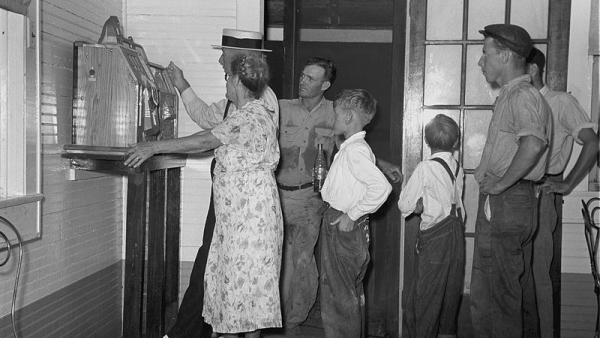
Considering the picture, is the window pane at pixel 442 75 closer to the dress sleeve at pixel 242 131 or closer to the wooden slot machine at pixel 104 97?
the dress sleeve at pixel 242 131

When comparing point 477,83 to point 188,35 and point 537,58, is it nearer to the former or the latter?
point 537,58

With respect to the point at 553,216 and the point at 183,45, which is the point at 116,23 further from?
the point at 553,216

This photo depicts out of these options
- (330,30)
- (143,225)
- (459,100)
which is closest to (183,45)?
(143,225)

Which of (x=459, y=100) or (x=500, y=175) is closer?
(x=500, y=175)

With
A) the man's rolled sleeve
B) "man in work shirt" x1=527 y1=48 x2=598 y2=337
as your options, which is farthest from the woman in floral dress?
"man in work shirt" x1=527 y1=48 x2=598 y2=337

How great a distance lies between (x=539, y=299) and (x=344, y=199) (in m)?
1.54

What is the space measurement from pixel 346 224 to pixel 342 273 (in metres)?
0.30

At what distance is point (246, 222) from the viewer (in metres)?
3.98

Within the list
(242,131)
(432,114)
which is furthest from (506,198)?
(242,131)

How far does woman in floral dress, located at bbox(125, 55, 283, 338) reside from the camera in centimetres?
398

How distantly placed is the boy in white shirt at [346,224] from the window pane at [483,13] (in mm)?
1489

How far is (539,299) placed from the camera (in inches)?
183

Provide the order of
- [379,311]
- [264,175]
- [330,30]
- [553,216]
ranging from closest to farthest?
[264,175] < [553,216] < [379,311] < [330,30]

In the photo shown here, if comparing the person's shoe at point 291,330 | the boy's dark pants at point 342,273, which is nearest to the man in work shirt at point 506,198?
the boy's dark pants at point 342,273
